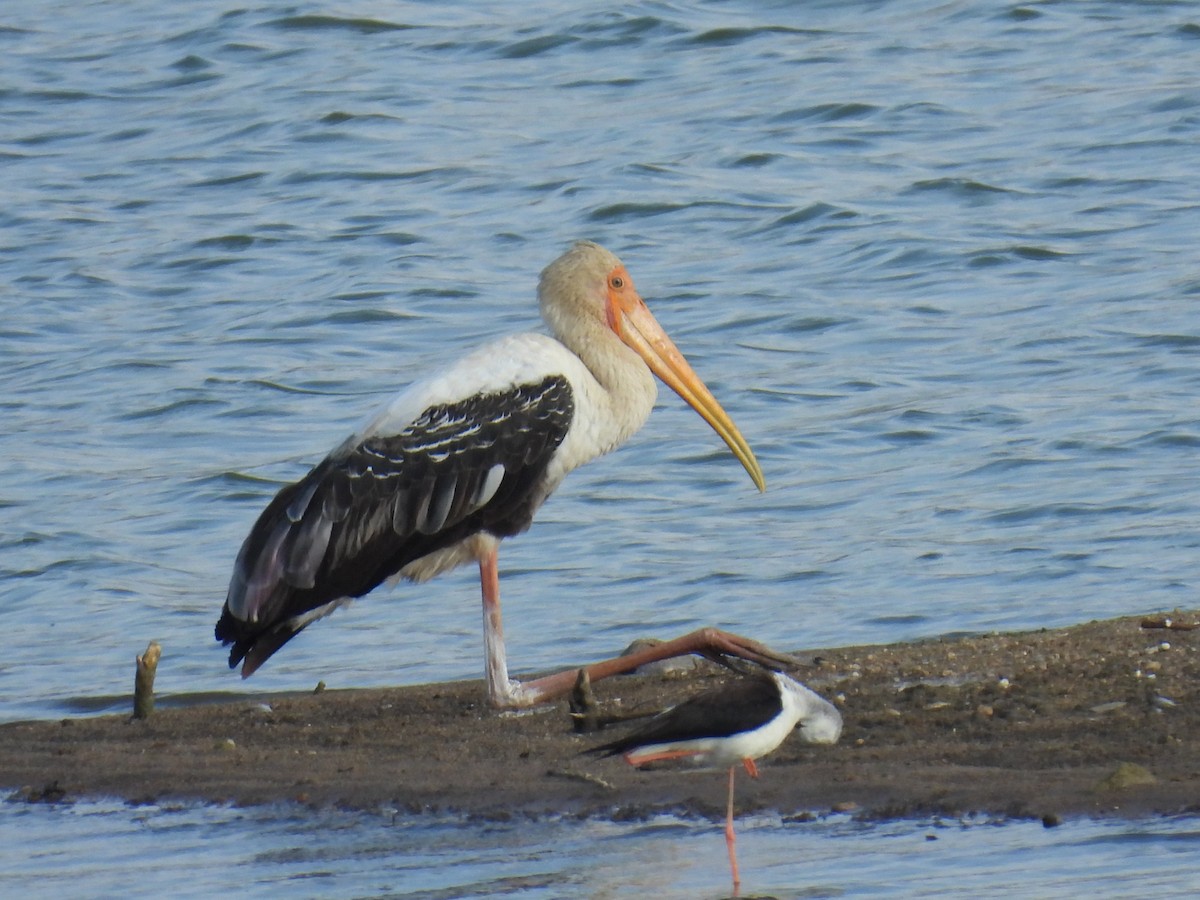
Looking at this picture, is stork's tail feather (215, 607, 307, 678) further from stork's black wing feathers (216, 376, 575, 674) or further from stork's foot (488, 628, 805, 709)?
stork's foot (488, 628, 805, 709)

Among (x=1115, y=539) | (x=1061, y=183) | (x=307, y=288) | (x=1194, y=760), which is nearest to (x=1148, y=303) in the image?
(x=1061, y=183)

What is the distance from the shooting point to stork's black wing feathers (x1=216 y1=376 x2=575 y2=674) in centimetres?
884

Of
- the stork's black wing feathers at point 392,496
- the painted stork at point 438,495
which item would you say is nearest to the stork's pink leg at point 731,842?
the painted stork at point 438,495

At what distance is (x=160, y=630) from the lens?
11.6 meters

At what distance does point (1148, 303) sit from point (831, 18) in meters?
9.69

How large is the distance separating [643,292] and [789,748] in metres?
10.6

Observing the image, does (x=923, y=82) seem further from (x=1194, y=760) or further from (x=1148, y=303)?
(x=1194, y=760)

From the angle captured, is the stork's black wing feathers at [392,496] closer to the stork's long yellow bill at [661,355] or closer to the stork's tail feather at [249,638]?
the stork's tail feather at [249,638]

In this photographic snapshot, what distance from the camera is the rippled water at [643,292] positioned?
11445mm

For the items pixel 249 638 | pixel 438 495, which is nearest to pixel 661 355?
pixel 438 495

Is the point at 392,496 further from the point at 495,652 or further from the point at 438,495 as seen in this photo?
the point at 495,652

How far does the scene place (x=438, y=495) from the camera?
8.88 meters

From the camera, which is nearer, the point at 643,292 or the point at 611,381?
the point at 611,381

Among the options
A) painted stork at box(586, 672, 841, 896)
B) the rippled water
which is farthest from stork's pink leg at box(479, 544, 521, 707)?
painted stork at box(586, 672, 841, 896)
